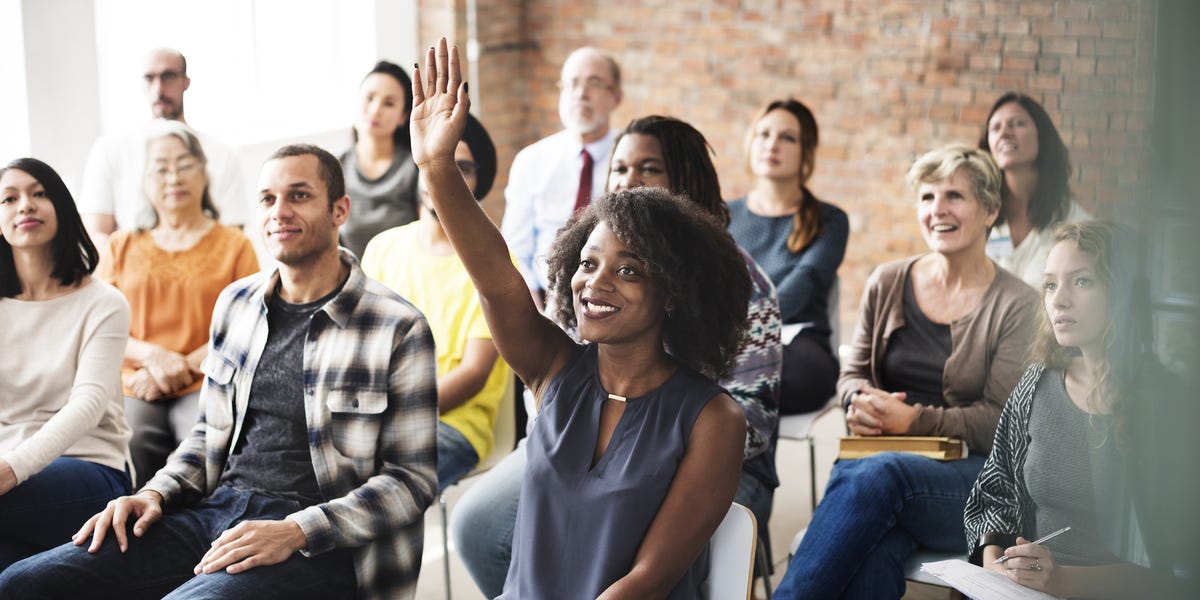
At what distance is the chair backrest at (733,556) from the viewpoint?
1913mm

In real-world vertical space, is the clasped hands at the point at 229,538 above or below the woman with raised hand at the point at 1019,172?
below

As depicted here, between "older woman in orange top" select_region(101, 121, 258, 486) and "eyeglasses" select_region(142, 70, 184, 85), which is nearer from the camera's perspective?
"older woman in orange top" select_region(101, 121, 258, 486)

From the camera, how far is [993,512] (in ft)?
7.72

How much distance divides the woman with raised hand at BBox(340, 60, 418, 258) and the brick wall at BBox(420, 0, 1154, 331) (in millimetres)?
2307

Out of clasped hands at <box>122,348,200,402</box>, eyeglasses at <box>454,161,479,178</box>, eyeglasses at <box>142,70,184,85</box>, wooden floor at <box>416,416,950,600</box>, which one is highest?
eyeglasses at <box>142,70,184,85</box>

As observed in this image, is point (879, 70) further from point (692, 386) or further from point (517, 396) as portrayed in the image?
point (692, 386)

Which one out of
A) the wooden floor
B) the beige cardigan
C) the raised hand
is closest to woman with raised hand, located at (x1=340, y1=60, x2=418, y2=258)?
the wooden floor

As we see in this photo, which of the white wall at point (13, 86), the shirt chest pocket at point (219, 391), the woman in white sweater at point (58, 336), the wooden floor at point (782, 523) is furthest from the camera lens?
the white wall at point (13, 86)

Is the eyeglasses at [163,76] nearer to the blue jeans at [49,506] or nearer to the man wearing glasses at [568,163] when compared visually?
the man wearing glasses at [568,163]

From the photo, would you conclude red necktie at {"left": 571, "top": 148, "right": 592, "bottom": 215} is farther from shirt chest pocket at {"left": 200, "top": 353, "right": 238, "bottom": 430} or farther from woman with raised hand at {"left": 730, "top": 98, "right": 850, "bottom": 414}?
shirt chest pocket at {"left": 200, "top": 353, "right": 238, "bottom": 430}

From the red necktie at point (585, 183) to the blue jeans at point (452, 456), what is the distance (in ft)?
4.37

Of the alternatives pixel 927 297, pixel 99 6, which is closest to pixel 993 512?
pixel 927 297

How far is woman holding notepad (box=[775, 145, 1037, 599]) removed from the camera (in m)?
2.52

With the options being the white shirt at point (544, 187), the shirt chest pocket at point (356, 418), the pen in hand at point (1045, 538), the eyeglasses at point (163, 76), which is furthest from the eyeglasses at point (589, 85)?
the pen in hand at point (1045, 538)
